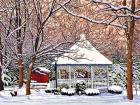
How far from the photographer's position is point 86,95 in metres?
29.1

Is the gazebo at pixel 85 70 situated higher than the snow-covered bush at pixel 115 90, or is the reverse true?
the gazebo at pixel 85 70

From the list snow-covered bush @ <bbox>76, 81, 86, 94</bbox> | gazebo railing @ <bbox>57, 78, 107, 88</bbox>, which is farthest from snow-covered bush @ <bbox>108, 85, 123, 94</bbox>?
gazebo railing @ <bbox>57, 78, 107, 88</bbox>

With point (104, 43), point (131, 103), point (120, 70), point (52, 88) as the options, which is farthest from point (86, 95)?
point (104, 43)

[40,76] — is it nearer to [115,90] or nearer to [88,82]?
[88,82]

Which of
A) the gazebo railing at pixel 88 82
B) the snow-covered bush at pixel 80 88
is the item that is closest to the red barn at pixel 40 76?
the gazebo railing at pixel 88 82

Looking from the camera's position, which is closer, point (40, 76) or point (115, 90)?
point (115, 90)

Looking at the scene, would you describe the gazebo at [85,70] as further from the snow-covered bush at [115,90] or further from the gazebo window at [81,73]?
the snow-covered bush at [115,90]

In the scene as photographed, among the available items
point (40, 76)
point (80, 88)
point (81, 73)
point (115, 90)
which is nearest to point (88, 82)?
point (81, 73)

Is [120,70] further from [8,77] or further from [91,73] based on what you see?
[8,77]

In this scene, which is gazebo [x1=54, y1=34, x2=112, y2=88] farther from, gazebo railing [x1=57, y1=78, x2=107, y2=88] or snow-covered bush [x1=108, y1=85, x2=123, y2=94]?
snow-covered bush [x1=108, y1=85, x2=123, y2=94]

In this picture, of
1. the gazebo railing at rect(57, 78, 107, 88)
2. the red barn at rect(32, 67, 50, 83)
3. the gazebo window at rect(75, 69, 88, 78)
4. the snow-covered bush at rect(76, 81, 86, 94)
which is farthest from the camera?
the red barn at rect(32, 67, 50, 83)

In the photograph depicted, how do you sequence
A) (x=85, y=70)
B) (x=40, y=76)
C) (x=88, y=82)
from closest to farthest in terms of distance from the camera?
(x=88, y=82) → (x=85, y=70) → (x=40, y=76)

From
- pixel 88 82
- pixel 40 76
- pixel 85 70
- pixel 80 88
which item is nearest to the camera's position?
pixel 80 88

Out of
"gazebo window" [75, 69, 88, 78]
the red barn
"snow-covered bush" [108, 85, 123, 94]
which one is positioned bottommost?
"snow-covered bush" [108, 85, 123, 94]
